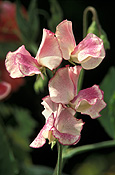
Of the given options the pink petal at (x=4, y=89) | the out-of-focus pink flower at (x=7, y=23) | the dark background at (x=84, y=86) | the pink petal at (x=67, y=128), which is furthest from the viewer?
the dark background at (x=84, y=86)

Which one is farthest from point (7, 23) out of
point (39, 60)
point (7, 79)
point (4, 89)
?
point (39, 60)

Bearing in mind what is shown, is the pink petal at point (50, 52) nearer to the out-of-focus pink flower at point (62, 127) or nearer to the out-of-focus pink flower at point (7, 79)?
the out-of-focus pink flower at point (62, 127)

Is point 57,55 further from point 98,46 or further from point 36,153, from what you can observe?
point 36,153

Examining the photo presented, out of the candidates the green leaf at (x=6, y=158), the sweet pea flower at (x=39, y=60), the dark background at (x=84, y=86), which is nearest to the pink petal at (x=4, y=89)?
the green leaf at (x=6, y=158)

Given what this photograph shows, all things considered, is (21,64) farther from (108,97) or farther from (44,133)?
(108,97)

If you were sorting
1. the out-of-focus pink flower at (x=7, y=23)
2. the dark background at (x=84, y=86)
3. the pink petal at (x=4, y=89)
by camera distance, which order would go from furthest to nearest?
the dark background at (x=84, y=86)
the out-of-focus pink flower at (x=7, y=23)
the pink petal at (x=4, y=89)

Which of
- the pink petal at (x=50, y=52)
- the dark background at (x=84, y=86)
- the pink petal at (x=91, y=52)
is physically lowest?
the dark background at (x=84, y=86)

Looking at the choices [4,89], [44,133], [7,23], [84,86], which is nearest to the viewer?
[44,133]
